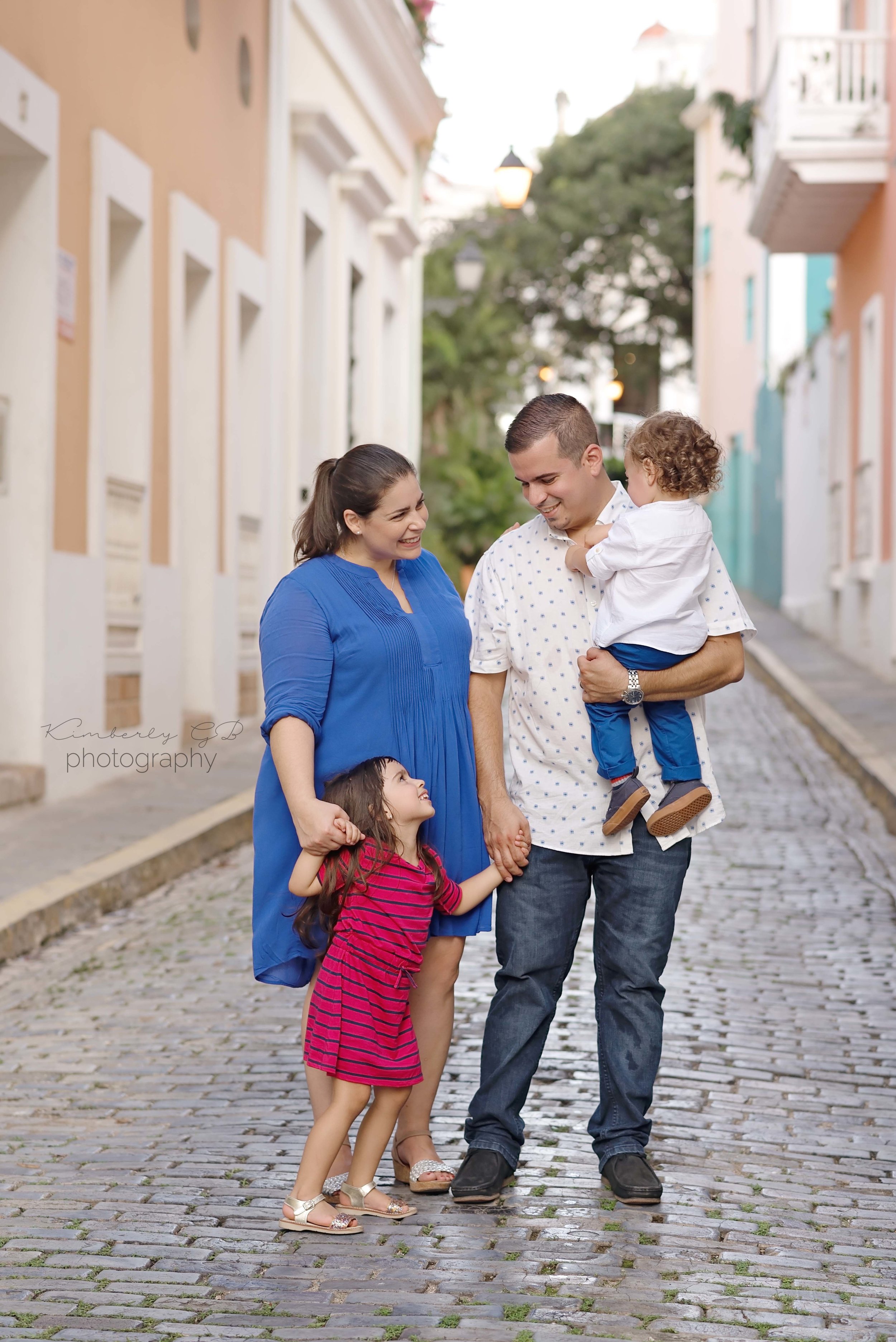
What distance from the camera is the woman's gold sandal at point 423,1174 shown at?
412cm

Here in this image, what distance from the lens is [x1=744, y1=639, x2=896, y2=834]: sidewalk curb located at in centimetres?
1072

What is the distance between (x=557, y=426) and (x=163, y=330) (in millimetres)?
8783

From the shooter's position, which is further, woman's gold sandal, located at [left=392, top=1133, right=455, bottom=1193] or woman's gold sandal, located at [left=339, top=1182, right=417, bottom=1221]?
woman's gold sandal, located at [left=392, top=1133, right=455, bottom=1193]

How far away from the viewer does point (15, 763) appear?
9.89m

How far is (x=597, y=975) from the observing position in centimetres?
415

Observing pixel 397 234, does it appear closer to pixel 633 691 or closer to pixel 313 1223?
pixel 633 691

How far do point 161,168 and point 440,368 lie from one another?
47.1 ft

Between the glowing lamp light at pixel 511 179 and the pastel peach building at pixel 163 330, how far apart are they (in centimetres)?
155

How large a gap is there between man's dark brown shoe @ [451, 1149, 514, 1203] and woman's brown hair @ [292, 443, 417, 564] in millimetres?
1431

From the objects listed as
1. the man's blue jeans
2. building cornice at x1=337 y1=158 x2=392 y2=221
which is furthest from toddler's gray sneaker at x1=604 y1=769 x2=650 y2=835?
building cornice at x1=337 y1=158 x2=392 y2=221

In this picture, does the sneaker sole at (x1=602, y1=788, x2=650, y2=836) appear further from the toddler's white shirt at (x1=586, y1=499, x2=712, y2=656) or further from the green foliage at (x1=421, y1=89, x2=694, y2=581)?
the green foliage at (x1=421, y1=89, x2=694, y2=581)

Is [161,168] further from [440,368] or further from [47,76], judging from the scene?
[440,368]

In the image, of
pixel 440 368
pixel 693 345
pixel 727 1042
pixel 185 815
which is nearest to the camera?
pixel 727 1042

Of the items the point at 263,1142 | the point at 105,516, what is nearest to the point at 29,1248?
the point at 263,1142
